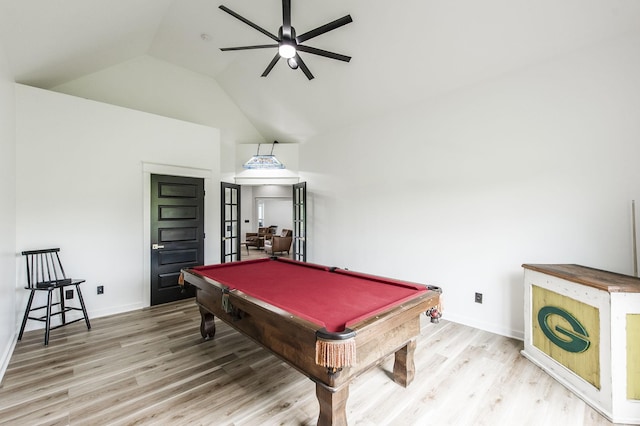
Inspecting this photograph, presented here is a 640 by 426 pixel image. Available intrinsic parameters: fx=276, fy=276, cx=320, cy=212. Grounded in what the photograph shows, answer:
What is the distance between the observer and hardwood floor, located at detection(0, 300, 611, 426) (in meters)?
1.83

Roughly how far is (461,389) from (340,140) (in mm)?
3932

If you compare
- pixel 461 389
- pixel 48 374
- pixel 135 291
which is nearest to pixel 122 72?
pixel 135 291

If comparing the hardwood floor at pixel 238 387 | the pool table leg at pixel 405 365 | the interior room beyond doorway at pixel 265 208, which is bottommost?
the hardwood floor at pixel 238 387

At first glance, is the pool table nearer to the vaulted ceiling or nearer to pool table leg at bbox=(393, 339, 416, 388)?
pool table leg at bbox=(393, 339, 416, 388)

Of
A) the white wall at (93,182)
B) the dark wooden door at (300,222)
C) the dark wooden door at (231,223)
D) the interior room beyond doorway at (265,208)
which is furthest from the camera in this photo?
the interior room beyond doorway at (265,208)

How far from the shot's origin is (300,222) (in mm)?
5582

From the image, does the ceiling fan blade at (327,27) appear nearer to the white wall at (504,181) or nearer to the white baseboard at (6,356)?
the white wall at (504,181)

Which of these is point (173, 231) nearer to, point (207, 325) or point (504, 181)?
point (207, 325)

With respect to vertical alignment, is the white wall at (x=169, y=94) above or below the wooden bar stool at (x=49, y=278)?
above

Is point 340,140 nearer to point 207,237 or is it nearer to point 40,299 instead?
point 207,237

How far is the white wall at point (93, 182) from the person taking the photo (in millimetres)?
3256

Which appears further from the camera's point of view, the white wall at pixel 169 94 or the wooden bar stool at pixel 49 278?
the white wall at pixel 169 94

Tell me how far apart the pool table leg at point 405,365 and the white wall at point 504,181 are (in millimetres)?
1570

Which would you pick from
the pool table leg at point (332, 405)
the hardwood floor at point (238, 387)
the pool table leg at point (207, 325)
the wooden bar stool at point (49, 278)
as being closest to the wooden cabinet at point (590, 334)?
the hardwood floor at point (238, 387)
